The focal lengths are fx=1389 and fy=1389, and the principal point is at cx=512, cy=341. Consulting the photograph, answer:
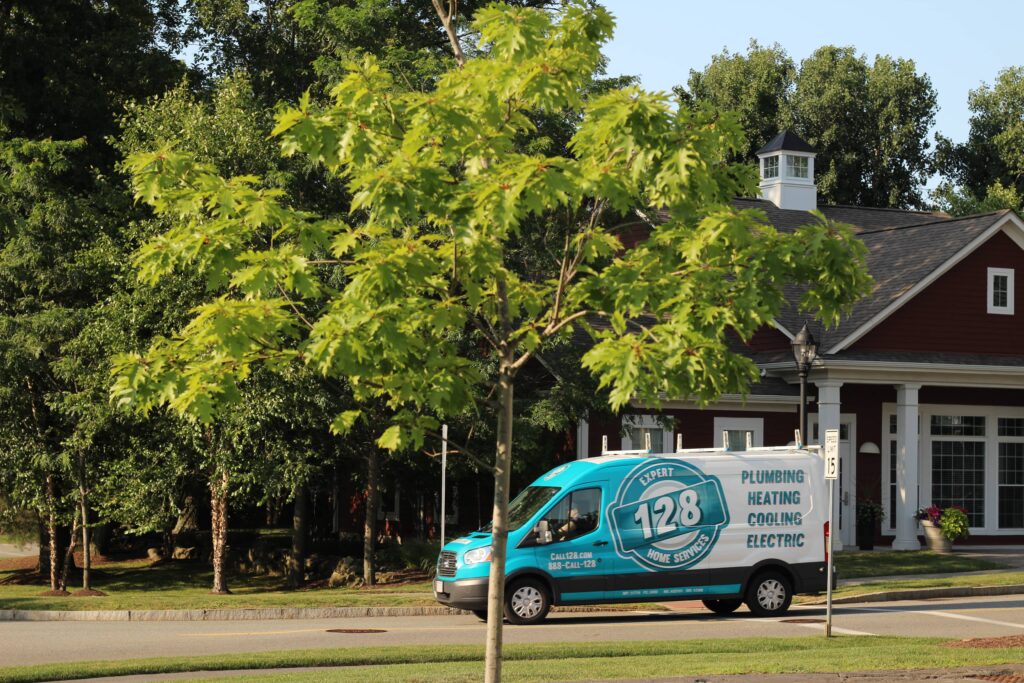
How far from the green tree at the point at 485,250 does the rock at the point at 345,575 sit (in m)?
19.5

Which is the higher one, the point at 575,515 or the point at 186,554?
the point at 575,515

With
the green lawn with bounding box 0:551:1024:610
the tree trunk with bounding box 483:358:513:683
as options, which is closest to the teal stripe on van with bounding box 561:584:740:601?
the green lawn with bounding box 0:551:1024:610

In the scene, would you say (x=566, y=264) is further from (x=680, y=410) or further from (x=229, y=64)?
(x=229, y=64)

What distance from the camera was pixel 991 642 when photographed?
16172mm

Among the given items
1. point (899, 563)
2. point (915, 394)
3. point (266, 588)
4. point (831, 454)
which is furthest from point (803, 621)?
point (266, 588)

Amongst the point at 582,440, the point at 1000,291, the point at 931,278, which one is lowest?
the point at 582,440

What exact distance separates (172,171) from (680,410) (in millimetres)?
20705

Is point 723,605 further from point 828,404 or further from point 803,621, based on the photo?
point 828,404

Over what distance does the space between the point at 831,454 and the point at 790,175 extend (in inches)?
974

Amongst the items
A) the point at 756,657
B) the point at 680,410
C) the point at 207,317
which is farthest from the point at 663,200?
the point at 680,410

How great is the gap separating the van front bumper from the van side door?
0.92 meters

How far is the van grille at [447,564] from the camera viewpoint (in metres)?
19.8

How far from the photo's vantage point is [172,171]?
9.97m

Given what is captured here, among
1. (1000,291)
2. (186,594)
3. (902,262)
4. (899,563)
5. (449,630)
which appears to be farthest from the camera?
(902,262)
